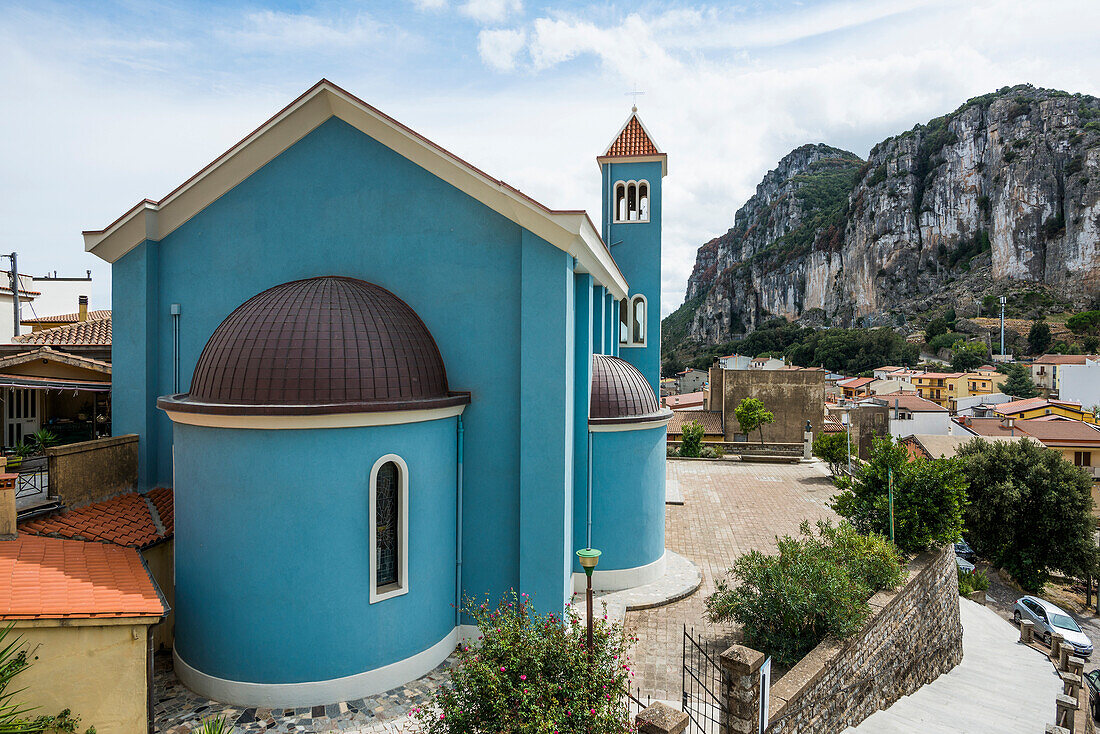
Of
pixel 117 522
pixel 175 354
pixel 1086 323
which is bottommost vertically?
pixel 117 522

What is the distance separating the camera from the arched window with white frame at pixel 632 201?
20766 mm

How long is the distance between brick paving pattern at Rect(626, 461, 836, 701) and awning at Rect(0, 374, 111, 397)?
12.1 metres

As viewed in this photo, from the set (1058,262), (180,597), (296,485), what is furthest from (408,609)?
(1058,262)

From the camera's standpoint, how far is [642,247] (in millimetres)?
20750

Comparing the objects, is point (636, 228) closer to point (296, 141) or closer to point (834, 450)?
point (296, 141)

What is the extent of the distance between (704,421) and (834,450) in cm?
1633

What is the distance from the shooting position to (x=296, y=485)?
28.2 feet

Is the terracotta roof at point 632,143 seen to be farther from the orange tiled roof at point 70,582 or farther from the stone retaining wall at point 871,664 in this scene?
the orange tiled roof at point 70,582

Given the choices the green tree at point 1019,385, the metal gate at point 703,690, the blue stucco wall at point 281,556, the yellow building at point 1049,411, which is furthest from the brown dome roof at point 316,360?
the green tree at point 1019,385

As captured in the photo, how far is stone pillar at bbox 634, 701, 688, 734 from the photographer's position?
21.6 feet

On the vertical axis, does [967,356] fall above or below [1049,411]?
above

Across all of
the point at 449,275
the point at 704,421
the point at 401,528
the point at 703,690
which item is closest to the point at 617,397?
the point at 449,275

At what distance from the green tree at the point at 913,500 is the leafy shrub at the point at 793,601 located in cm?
317

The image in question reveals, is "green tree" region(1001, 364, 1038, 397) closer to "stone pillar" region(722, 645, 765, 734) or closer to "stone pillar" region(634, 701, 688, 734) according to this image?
"stone pillar" region(722, 645, 765, 734)
